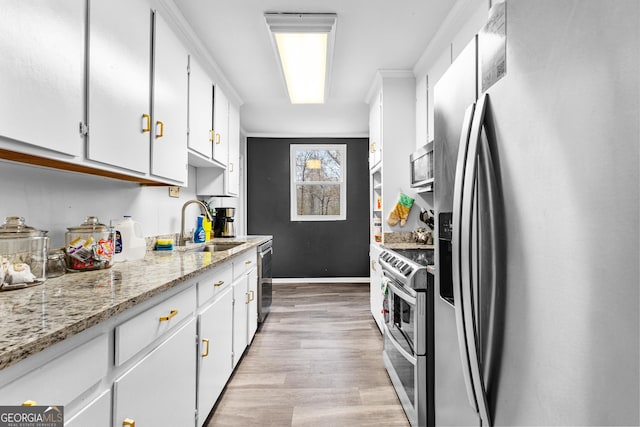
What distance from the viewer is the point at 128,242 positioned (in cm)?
179

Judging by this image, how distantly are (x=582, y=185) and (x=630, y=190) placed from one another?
0.27ft

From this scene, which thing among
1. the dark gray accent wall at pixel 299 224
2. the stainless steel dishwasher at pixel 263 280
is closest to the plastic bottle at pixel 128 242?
the stainless steel dishwasher at pixel 263 280

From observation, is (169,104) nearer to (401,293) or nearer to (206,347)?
(206,347)

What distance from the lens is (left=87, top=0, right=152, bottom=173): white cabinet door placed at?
1.37 metres

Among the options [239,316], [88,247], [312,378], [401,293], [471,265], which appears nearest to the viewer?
[471,265]

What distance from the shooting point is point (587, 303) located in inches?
21.7

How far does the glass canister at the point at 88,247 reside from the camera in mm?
1418

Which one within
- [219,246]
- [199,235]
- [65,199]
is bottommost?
[219,246]

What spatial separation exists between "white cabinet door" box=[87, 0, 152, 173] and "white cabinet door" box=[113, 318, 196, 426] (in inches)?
32.4

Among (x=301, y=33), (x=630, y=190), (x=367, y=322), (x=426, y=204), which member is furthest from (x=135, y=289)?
(x=367, y=322)

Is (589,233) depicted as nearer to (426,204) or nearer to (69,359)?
(69,359)

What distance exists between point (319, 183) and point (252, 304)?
319 cm

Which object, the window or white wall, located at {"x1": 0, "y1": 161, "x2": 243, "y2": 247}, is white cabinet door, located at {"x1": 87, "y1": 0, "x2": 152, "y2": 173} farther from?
the window

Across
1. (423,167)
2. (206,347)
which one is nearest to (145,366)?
(206,347)
